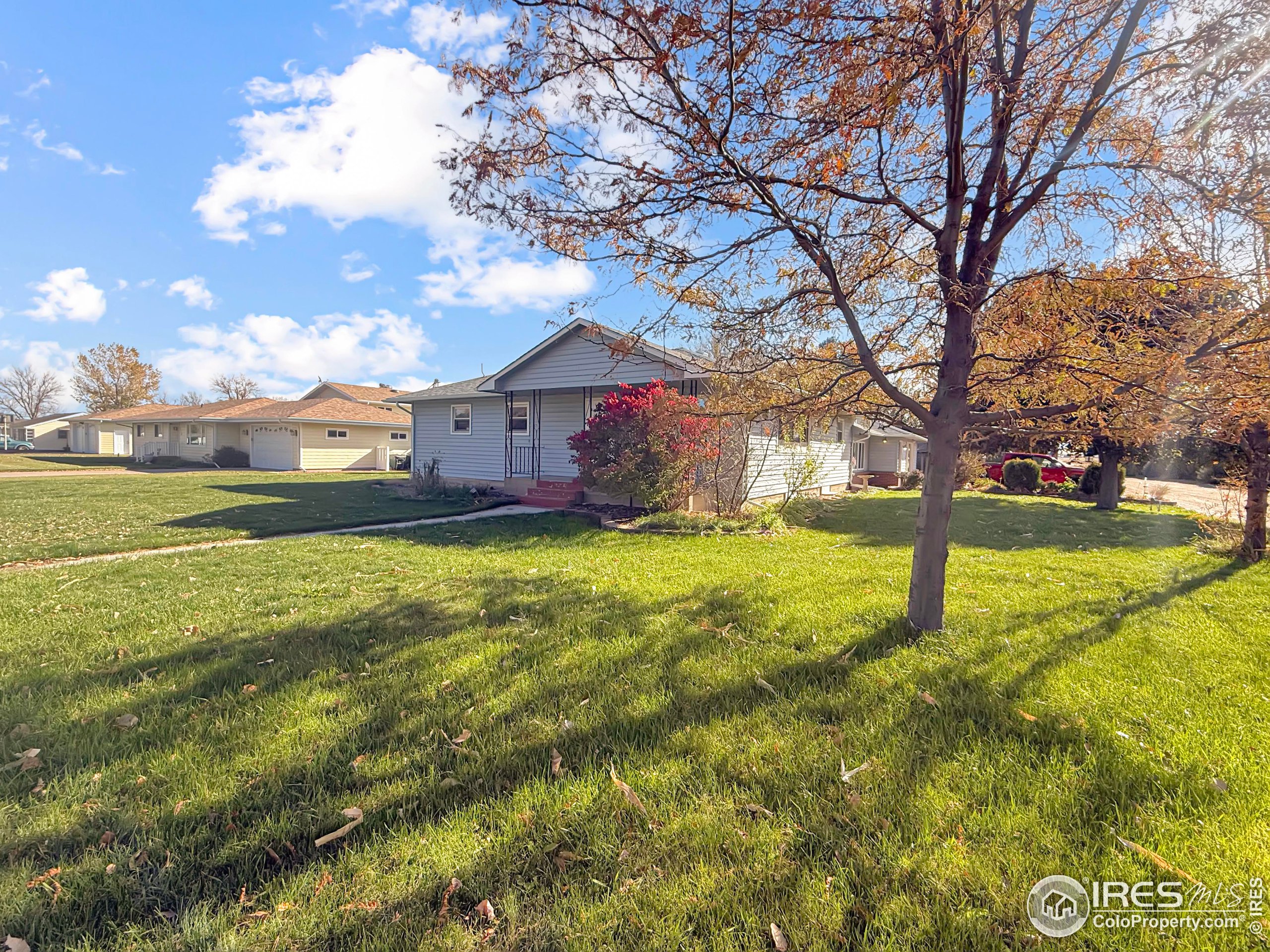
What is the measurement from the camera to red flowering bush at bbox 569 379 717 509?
34.8 feet

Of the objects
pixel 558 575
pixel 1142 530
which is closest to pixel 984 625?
pixel 558 575

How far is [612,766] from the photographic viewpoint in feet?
8.86

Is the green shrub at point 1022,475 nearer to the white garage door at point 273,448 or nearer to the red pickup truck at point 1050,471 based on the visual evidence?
the red pickup truck at point 1050,471

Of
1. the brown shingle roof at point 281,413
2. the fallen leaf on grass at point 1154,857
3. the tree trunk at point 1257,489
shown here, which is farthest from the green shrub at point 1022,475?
the brown shingle roof at point 281,413

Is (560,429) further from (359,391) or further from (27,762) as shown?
(359,391)

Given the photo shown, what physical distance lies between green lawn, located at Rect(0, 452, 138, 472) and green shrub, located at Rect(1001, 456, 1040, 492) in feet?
144

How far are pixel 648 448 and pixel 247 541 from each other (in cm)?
694

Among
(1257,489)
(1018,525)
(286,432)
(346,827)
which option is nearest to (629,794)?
(346,827)

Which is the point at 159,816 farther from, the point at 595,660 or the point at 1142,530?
the point at 1142,530

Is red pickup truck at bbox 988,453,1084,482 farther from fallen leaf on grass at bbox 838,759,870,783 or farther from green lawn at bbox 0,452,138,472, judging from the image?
green lawn at bbox 0,452,138,472

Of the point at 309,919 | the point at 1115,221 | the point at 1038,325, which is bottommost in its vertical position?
the point at 309,919

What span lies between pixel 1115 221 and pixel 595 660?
5024 mm

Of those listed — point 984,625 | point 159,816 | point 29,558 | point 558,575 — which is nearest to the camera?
point 159,816

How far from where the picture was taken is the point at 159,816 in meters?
2.35
